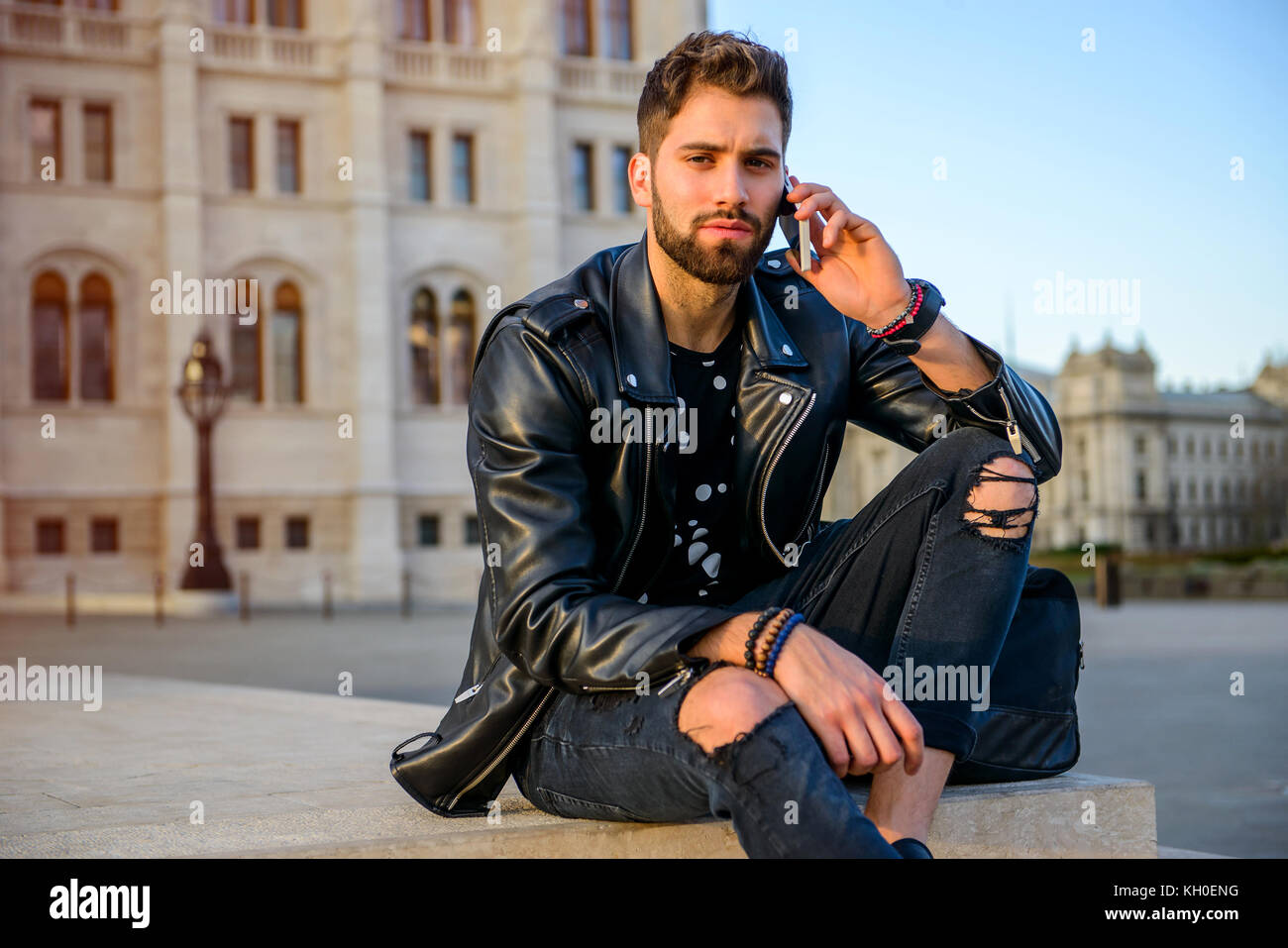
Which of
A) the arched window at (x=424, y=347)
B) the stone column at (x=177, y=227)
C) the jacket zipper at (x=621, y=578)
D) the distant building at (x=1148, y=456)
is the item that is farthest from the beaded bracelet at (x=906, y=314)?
the distant building at (x=1148, y=456)

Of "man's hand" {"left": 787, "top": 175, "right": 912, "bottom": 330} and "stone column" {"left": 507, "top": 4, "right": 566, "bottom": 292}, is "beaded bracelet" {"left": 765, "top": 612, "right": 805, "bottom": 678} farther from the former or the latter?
"stone column" {"left": 507, "top": 4, "right": 566, "bottom": 292}

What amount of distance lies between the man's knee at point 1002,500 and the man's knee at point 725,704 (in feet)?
1.97

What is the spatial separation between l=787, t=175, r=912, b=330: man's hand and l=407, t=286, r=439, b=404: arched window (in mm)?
29728

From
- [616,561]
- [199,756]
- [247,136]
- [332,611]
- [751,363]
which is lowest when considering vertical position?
[332,611]

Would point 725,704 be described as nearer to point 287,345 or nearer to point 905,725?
point 905,725

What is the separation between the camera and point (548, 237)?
3238cm

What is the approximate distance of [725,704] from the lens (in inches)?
87.8

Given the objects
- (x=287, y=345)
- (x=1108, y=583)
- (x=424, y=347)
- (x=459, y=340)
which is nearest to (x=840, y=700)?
(x=1108, y=583)

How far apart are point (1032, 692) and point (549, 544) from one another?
3.59 ft

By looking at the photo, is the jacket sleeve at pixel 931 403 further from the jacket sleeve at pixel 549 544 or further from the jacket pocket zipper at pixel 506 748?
the jacket pocket zipper at pixel 506 748
